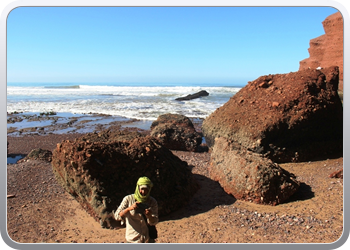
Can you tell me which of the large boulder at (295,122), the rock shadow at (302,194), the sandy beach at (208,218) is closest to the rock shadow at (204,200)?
the sandy beach at (208,218)

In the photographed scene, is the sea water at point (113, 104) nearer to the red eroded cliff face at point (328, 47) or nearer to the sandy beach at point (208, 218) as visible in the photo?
the sandy beach at point (208, 218)

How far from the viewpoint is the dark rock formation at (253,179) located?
4320 millimetres

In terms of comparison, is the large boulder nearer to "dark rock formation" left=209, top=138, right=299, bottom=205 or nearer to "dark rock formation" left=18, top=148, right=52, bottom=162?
"dark rock formation" left=209, top=138, right=299, bottom=205

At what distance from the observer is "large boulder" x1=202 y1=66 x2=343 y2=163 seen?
21.5ft

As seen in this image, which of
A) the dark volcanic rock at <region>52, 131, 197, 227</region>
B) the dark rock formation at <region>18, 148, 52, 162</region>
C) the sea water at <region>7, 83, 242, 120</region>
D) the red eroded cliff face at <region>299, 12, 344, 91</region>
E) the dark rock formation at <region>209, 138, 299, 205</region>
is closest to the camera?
the dark volcanic rock at <region>52, 131, 197, 227</region>

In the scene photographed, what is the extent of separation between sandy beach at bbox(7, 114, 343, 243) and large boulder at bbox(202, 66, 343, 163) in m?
1.17

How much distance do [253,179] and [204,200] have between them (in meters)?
0.90

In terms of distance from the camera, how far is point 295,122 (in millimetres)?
6500

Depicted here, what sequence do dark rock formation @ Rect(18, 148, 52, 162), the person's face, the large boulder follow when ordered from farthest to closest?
dark rock formation @ Rect(18, 148, 52, 162), the large boulder, the person's face

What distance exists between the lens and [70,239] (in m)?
3.46

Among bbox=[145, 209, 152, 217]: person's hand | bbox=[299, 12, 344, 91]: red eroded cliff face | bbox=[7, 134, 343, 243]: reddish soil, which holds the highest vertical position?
bbox=[299, 12, 344, 91]: red eroded cliff face

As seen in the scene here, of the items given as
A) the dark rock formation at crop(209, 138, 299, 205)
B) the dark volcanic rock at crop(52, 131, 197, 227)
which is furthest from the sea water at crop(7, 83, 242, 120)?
the dark rock formation at crop(209, 138, 299, 205)
